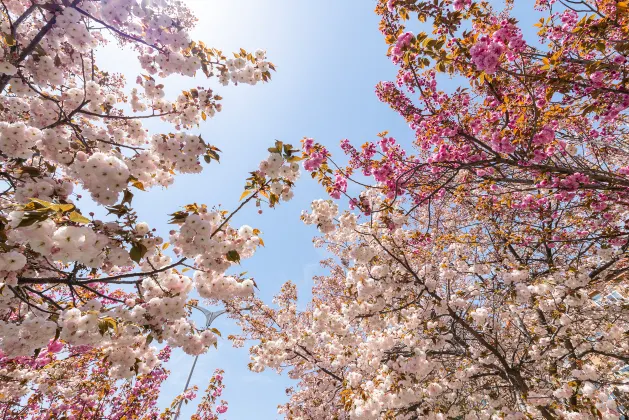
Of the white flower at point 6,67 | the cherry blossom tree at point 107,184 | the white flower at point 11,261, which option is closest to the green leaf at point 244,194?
the cherry blossom tree at point 107,184

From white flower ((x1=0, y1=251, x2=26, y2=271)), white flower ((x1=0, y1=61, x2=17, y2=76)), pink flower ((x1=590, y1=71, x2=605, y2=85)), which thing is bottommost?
white flower ((x1=0, y1=251, x2=26, y2=271))

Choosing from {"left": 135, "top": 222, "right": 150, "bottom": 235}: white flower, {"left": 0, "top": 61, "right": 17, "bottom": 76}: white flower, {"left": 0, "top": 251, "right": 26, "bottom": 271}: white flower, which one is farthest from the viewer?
{"left": 0, "top": 61, "right": 17, "bottom": 76}: white flower

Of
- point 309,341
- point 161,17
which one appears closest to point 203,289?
point 161,17

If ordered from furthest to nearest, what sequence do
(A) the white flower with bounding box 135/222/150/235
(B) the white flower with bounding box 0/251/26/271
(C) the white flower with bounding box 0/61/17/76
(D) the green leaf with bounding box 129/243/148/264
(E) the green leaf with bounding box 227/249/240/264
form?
1. (E) the green leaf with bounding box 227/249/240/264
2. (C) the white flower with bounding box 0/61/17/76
3. (A) the white flower with bounding box 135/222/150/235
4. (D) the green leaf with bounding box 129/243/148/264
5. (B) the white flower with bounding box 0/251/26/271

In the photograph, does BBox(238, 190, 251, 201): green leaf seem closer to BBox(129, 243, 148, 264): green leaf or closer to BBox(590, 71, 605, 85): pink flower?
BBox(129, 243, 148, 264): green leaf

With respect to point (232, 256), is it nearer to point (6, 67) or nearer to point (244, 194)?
point (244, 194)

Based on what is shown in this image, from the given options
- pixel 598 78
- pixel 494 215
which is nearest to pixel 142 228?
pixel 598 78

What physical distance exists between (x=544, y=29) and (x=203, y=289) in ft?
22.4

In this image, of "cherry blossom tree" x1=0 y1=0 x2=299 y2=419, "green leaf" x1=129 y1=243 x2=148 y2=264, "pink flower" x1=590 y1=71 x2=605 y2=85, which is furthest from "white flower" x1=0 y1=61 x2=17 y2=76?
"pink flower" x1=590 y1=71 x2=605 y2=85

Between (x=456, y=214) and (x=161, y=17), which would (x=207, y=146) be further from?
(x=456, y=214)

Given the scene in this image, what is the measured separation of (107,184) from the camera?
286 centimetres

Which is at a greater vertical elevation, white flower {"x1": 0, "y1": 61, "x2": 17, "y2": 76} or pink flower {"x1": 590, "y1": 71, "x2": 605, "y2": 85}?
pink flower {"x1": 590, "y1": 71, "x2": 605, "y2": 85}

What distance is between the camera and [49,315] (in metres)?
3.64

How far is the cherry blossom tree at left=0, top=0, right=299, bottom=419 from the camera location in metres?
2.86
